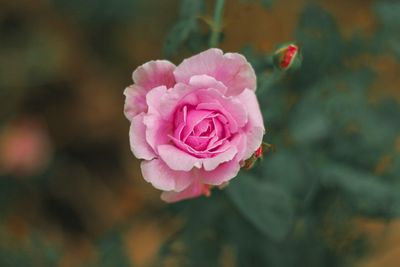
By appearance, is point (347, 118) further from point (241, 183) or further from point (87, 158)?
point (87, 158)

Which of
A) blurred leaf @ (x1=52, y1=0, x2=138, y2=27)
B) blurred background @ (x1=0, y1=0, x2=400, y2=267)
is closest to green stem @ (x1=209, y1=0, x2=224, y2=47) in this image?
blurred background @ (x1=0, y1=0, x2=400, y2=267)

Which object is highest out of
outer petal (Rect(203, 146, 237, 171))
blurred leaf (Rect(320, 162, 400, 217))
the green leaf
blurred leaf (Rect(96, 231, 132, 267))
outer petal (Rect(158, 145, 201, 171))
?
outer petal (Rect(203, 146, 237, 171))

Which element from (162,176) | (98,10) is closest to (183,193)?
(162,176)

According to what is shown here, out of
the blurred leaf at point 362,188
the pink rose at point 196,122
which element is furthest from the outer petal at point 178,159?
the blurred leaf at point 362,188

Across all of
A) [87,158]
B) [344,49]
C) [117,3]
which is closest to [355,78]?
[344,49]

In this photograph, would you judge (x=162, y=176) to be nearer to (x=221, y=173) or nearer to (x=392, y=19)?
(x=221, y=173)

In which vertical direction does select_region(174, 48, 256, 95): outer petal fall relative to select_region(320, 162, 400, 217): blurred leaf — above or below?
above

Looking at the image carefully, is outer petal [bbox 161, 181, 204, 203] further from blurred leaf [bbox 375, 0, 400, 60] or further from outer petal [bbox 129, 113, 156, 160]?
blurred leaf [bbox 375, 0, 400, 60]
